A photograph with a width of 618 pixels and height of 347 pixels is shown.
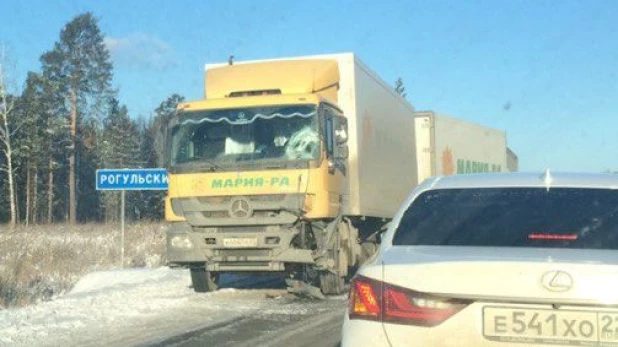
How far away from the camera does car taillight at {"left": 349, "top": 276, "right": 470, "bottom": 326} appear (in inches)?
153

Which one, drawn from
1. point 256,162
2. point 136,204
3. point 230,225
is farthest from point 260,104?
point 136,204

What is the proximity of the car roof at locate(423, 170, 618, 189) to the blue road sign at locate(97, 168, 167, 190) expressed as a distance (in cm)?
1368

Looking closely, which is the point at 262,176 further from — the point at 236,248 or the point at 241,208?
the point at 236,248

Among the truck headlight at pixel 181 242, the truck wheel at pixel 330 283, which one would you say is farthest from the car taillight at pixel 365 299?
the truck wheel at pixel 330 283

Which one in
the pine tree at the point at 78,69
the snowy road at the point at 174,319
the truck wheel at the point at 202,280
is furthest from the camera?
the pine tree at the point at 78,69

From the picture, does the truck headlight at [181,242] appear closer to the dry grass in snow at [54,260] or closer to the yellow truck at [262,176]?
the yellow truck at [262,176]

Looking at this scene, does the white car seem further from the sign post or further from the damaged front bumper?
the sign post

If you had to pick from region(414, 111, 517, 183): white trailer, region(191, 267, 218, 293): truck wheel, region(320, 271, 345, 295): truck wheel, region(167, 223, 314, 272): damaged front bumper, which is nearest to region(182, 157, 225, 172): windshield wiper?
region(167, 223, 314, 272): damaged front bumper

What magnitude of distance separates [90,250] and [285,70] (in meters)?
12.4

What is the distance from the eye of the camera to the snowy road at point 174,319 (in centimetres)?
885

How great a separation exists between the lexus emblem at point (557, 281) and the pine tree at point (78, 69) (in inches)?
2522

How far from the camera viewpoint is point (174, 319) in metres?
10.5

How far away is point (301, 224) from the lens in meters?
12.4

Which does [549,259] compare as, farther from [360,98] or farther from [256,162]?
[360,98]
